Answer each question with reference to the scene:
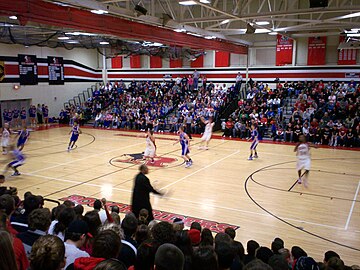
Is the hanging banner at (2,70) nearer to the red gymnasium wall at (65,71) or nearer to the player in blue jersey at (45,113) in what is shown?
the red gymnasium wall at (65,71)

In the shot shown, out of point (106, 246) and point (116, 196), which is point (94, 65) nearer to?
point (116, 196)

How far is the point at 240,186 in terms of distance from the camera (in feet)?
38.6

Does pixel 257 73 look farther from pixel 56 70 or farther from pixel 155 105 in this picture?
→ pixel 56 70

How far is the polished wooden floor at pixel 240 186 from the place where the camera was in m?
8.24

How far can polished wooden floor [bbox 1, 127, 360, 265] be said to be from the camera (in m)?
8.24

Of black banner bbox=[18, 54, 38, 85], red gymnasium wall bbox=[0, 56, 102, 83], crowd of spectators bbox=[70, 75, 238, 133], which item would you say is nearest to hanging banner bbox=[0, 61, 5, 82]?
red gymnasium wall bbox=[0, 56, 102, 83]

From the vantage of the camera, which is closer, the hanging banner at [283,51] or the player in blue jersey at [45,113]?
the hanging banner at [283,51]

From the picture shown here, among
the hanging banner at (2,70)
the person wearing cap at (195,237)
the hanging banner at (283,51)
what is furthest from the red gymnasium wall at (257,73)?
the person wearing cap at (195,237)

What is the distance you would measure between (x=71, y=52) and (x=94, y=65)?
337 cm

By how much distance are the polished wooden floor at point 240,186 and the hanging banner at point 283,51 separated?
435 inches

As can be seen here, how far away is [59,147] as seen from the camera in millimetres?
18906

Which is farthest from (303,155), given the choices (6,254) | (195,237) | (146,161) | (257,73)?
(257,73)

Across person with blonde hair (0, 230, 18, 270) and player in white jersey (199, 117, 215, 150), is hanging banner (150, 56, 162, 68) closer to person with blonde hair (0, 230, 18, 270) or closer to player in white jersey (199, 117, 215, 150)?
player in white jersey (199, 117, 215, 150)

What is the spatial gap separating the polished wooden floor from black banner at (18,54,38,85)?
11.0 metres
